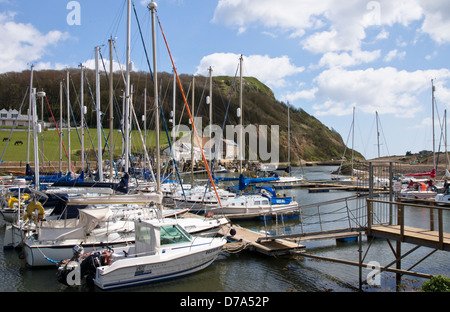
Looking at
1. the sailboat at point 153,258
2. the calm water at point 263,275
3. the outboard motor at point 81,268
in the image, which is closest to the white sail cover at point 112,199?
the sailboat at point 153,258

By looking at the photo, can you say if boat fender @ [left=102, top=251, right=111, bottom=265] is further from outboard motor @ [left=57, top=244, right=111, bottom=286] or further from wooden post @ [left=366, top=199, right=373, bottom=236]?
wooden post @ [left=366, top=199, right=373, bottom=236]

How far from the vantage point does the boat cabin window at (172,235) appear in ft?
55.3

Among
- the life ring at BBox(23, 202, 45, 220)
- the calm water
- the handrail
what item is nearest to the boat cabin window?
the calm water

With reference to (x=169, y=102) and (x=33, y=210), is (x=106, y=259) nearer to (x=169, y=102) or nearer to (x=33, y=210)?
(x=33, y=210)

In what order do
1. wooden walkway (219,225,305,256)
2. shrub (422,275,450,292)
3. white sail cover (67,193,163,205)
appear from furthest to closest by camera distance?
wooden walkway (219,225,305,256), white sail cover (67,193,163,205), shrub (422,275,450,292)

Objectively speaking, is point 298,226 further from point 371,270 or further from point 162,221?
point 162,221

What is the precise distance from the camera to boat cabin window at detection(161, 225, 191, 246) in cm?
1686

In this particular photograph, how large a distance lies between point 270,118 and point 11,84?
10734 centimetres


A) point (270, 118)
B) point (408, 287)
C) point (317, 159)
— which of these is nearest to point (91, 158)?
point (408, 287)

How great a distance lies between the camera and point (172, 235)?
56.1 ft

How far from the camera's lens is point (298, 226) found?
31.3m

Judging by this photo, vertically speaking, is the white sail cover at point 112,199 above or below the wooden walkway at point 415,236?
above

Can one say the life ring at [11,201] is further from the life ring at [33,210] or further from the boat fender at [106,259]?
the boat fender at [106,259]

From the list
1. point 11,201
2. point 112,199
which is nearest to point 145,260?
point 112,199
